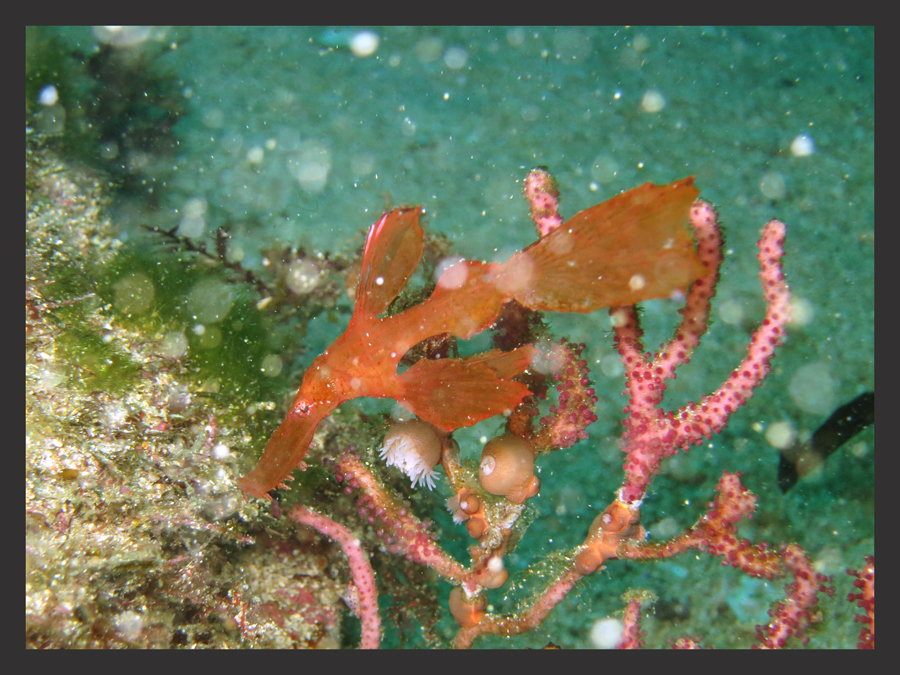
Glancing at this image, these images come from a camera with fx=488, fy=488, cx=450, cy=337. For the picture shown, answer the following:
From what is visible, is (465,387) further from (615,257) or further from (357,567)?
(357,567)

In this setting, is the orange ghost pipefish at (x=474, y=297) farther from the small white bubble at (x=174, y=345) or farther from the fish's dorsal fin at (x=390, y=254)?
the small white bubble at (x=174, y=345)

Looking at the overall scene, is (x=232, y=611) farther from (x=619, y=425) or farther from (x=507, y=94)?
(x=507, y=94)

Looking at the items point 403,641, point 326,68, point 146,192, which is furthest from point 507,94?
point 403,641

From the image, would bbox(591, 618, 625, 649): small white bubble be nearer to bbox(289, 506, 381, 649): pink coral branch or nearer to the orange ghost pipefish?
bbox(289, 506, 381, 649): pink coral branch

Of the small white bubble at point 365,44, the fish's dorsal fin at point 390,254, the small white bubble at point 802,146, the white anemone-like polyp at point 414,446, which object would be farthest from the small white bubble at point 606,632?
the small white bubble at point 365,44

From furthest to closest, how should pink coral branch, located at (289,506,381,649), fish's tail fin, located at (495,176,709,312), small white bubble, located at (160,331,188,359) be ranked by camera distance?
pink coral branch, located at (289,506,381,649), small white bubble, located at (160,331,188,359), fish's tail fin, located at (495,176,709,312)

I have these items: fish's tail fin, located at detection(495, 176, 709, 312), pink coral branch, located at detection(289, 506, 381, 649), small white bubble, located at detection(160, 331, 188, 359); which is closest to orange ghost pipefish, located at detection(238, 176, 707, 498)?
fish's tail fin, located at detection(495, 176, 709, 312)

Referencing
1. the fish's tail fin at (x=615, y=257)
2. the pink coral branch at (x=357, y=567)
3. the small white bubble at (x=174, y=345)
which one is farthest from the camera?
the pink coral branch at (x=357, y=567)

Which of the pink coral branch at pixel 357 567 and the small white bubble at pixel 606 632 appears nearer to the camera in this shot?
the pink coral branch at pixel 357 567
